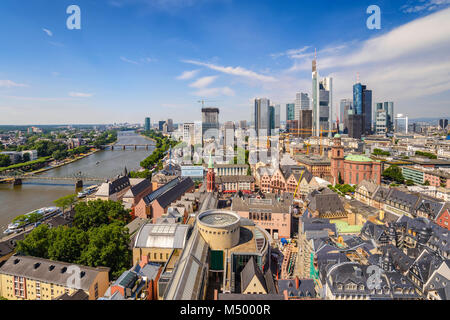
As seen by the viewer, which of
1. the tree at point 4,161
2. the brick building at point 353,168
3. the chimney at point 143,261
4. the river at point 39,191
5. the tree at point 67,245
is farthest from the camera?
the tree at point 4,161

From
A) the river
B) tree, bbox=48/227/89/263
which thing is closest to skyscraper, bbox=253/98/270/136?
the river

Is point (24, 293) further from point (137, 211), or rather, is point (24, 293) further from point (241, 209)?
point (241, 209)

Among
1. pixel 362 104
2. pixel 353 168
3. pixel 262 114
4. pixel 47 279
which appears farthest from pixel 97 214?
pixel 362 104

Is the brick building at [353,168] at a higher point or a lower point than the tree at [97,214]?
higher

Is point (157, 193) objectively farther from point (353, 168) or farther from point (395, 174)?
point (395, 174)

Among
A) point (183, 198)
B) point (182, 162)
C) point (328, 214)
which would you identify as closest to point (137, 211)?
point (183, 198)

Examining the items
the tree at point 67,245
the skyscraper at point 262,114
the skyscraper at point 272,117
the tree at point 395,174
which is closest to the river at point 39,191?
the tree at point 67,245

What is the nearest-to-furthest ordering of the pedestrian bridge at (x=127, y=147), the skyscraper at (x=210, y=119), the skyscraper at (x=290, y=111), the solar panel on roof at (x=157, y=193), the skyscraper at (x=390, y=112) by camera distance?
the solar panel on roof at (x=157, y=193), the pedestrian bridge at (x=127, y=147), the skyscraper at (x=210, y=119), the skyscraper at (x=390, y=112), the skyscraper at (x=290, y=111)

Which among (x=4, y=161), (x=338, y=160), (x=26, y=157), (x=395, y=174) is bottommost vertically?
(x=395, y=174)

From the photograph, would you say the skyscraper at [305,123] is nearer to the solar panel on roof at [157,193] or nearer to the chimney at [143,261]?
the solar panel on roof at [157,193]

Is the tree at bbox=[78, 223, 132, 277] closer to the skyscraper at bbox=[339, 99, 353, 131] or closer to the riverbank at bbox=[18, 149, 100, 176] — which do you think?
the riverbank at bbox=[18, 149, 100, 176]

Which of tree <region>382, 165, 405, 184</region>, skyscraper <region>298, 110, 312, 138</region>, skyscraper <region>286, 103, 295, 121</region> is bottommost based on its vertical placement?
→ tree <region>382, 165, 405, 184</region>
